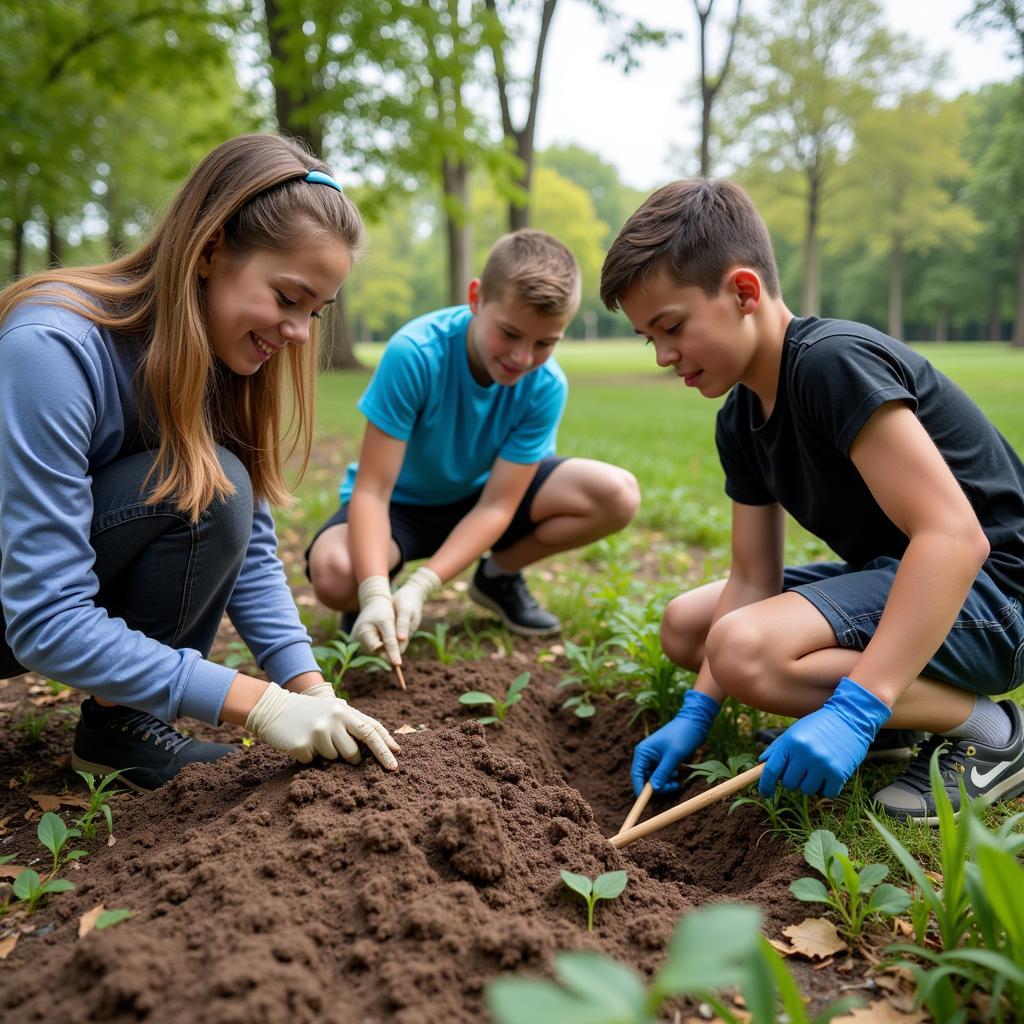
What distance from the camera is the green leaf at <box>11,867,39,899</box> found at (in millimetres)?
1499

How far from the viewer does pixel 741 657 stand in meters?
1.92

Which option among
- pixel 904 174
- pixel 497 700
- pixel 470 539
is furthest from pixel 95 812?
pixel 904 174

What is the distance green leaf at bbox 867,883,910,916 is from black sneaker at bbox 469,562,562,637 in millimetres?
1924

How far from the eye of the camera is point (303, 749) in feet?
5.69

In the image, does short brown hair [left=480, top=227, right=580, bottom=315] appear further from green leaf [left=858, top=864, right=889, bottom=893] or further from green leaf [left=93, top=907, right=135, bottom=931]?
green leaf [left=93, top=907, right=135, bottom=931]

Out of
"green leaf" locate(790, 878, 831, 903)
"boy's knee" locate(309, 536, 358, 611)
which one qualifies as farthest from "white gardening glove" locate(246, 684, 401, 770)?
"boy's knee" locate(309, 536, 358, 611)

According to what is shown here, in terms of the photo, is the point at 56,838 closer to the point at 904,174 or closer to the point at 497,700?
the point at 497,700

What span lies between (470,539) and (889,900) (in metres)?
1.88

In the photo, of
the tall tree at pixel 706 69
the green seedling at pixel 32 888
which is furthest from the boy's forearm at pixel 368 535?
the tall tree at pixel 706 69

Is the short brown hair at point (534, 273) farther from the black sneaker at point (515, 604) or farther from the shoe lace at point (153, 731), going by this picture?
the shoe lace at point (153, 731)

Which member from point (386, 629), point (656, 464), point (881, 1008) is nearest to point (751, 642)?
point (881, 1008)

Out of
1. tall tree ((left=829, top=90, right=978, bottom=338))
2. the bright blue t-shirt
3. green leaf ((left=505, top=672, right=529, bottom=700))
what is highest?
tall tree ((left=829, top=90, right=978, bottom=338))

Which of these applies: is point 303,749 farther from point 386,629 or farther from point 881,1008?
point 881,1008

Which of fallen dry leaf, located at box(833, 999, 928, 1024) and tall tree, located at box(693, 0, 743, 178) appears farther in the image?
tall tree, located at box(693, 0, 743, 178)
